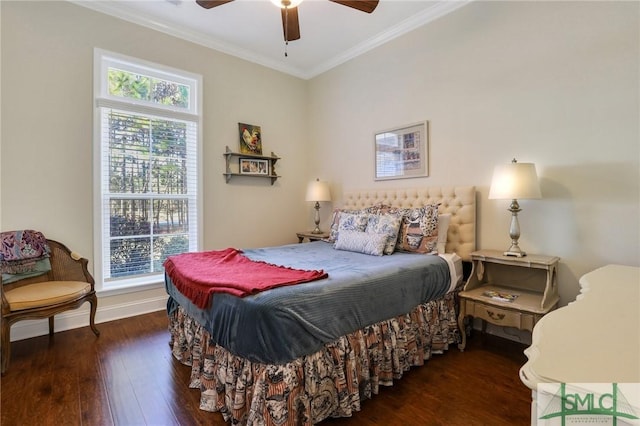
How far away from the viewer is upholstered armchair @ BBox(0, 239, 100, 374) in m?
2.25

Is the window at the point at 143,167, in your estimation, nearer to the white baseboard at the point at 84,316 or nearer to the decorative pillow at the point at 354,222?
the white baseboard at the point at 84,316

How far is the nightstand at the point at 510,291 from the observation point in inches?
88.3

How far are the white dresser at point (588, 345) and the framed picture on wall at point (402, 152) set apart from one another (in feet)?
7.71

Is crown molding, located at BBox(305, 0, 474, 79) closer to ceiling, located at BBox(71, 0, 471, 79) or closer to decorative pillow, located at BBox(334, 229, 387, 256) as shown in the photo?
ceiling, located at BBox(71, 0, 471, 79)

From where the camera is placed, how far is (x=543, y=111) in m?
2.57

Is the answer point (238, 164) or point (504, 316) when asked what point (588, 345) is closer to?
point (504, 316)

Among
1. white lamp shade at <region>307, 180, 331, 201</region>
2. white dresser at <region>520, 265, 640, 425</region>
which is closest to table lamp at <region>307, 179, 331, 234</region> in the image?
white lamp shade at <region>307, 180, 331, 201</region>

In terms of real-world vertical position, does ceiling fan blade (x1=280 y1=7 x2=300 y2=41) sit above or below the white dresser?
above

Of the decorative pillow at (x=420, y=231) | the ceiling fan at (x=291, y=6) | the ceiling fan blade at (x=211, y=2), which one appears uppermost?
the ceiling fan blade at (x=211, y=2)

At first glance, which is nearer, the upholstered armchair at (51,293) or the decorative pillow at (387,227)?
the upholstered armchair at (51,293)

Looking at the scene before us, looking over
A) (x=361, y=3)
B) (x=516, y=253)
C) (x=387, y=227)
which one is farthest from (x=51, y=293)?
(x=516, y=253)

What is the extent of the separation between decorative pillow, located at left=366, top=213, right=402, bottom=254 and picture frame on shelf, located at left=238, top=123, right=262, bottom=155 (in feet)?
6.68

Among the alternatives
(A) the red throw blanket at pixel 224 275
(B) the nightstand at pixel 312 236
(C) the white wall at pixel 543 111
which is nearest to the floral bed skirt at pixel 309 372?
(A) the red throw blanket at pixel 224 275

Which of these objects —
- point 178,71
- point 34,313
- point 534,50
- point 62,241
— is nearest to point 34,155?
point 62,241
